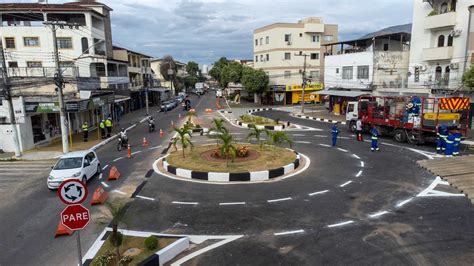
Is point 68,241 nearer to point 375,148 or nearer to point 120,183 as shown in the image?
point 120,183

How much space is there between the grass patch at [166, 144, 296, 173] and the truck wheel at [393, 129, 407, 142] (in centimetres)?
840

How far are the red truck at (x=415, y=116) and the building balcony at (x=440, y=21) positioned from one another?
1054cm

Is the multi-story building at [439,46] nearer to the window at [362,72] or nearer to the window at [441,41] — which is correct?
Answer: the window at [441,41]

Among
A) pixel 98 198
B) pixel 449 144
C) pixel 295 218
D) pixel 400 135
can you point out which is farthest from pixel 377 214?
pixel 400 135

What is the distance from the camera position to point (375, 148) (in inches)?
735

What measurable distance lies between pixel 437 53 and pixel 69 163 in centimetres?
2973

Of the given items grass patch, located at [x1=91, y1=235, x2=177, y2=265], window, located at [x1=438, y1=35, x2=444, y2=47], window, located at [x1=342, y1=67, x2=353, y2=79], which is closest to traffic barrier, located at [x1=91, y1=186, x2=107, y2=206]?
grass patch, located at [x1=91, y1=235, x2=177, y2=265]

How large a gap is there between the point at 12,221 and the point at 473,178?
38.5 ft

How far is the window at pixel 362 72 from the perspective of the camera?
37062mm

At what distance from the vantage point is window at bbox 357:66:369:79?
37.1 meters

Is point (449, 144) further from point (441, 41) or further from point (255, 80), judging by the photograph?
point (255, 80)

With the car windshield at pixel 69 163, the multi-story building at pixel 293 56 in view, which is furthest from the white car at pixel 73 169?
the multi-story building at pixel 293 56

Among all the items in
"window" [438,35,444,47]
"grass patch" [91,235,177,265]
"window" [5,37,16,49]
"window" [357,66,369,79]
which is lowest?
"grass patch" [91,235,177,265]

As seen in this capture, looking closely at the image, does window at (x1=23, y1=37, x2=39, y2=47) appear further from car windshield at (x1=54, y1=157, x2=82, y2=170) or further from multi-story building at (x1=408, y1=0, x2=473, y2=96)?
multi-story building at (x1=408, y1=0, x2=473, y2=96)
